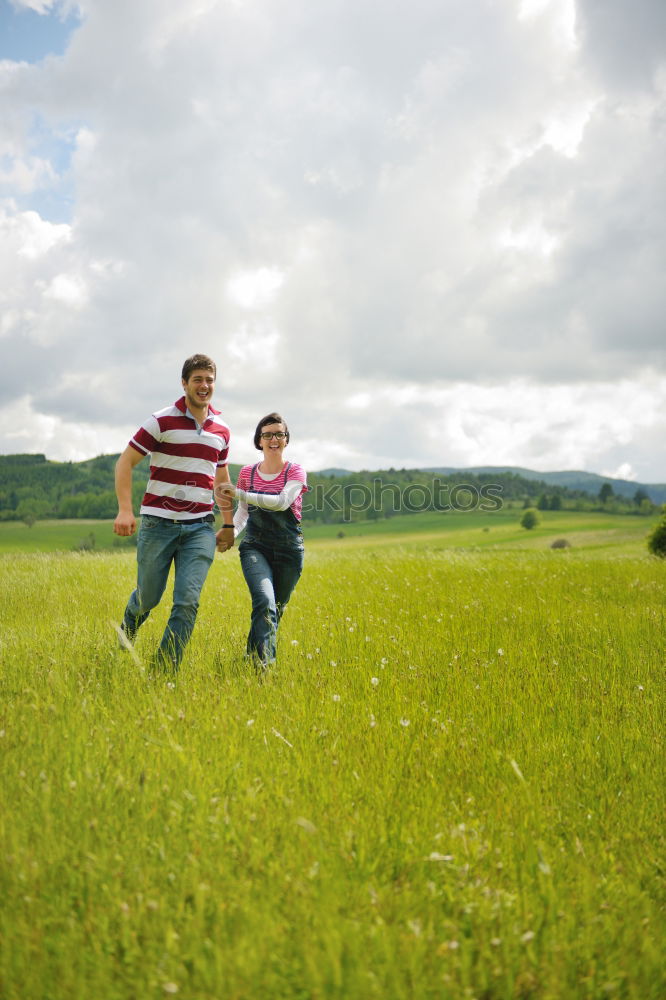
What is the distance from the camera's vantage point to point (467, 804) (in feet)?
10.6

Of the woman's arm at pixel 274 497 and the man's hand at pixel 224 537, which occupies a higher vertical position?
the woman's arm at pixel 274 497

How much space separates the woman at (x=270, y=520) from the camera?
5562 mm

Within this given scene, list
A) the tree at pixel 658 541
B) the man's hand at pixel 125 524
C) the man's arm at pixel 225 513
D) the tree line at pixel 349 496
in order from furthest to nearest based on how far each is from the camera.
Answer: the tree line at pixel 349 496 → the tree at pixel 658 541 → the man's arm at pixel 225 513 → the man's hand at pixel 125 524

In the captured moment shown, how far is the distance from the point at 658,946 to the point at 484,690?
252 cm

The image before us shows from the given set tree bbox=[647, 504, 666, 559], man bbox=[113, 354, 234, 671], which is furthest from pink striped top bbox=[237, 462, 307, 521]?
tree bbox=[647, 504, 666, 559]

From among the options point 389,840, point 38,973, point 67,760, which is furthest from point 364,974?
point 67,760

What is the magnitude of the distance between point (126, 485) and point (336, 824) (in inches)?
144

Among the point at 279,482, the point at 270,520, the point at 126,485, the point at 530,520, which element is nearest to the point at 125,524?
the point at 126,485

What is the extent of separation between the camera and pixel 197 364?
559 cm

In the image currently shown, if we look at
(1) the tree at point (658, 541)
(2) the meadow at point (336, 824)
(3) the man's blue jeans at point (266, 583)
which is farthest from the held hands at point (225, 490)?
(1) the tree at point (658, 541)

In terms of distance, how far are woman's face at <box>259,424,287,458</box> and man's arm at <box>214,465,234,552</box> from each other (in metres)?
0.52

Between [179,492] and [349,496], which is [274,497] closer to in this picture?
[179,492]

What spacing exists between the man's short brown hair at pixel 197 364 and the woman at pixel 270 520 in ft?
2.36

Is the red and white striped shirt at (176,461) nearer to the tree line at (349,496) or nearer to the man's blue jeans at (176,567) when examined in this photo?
the man's blue jeans at (176,567)
